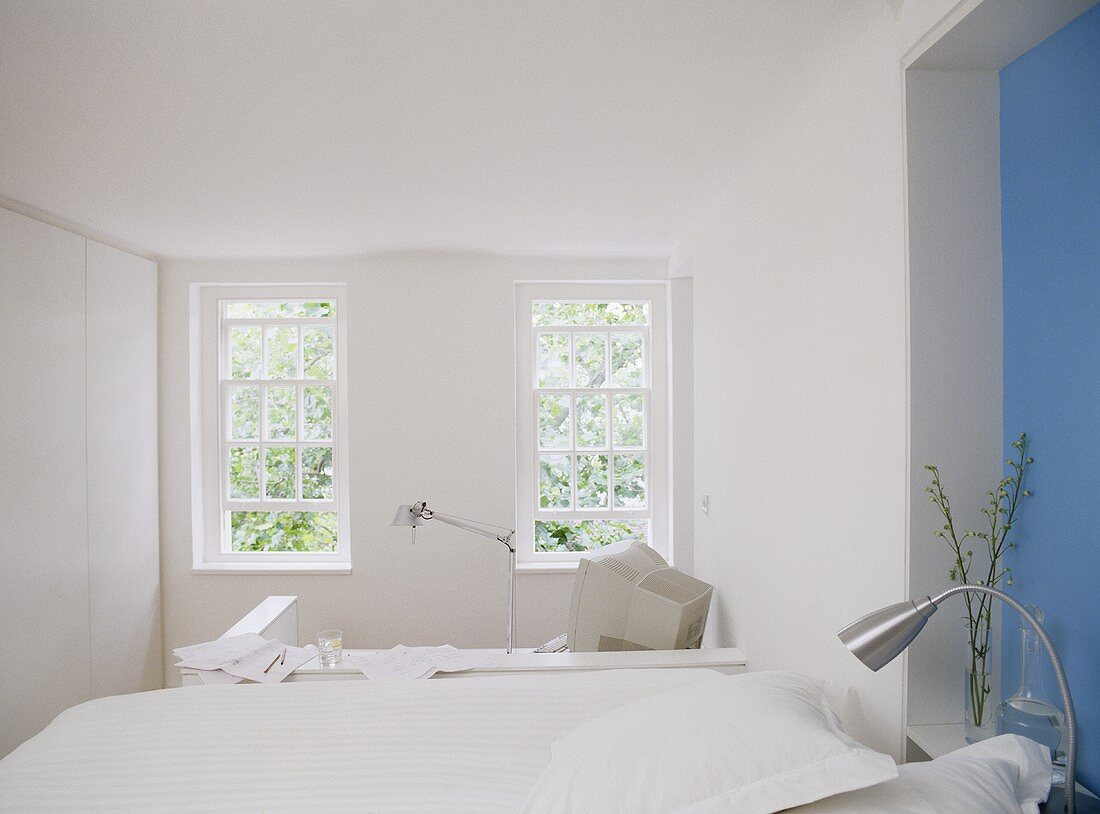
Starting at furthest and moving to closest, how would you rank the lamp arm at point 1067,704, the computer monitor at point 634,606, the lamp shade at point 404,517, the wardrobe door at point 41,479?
the lamp shade at point 404,517
the wardrobe door at point 41,479
the computer monitor at point 634,606
the lamp arm at point 1067,704

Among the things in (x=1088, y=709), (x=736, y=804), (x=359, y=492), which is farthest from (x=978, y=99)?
(x=359, y=492)

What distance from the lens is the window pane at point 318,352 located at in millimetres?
4273

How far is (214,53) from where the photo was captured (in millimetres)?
1652

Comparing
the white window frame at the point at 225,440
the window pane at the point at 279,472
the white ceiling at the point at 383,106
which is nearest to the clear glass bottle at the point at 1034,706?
the white ceiling at the point at 383,106

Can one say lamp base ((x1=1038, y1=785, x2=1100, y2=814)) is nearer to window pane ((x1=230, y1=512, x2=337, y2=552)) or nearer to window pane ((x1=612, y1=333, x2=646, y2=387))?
window pane ((x1=612, y1=333, x2=646, y2=387))

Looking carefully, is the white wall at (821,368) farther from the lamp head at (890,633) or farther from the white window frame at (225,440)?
the white window frame at (225,440)

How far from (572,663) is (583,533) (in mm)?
1891

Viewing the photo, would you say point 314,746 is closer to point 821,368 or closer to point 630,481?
point 821,368

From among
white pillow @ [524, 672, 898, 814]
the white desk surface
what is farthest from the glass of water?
white pillow @ [524, 672, 898, 814]

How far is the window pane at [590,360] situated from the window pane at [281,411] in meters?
1.77

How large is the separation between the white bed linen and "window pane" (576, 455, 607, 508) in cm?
229

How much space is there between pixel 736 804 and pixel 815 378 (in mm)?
1154

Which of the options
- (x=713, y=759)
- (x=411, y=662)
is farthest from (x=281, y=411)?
(x=713, y=759)

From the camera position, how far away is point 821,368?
1.85 m
